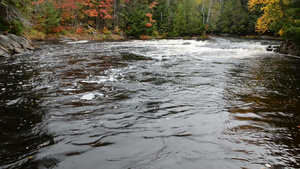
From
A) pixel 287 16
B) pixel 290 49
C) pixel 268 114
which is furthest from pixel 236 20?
pixel 268 114

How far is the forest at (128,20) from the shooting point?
15154 millimetres

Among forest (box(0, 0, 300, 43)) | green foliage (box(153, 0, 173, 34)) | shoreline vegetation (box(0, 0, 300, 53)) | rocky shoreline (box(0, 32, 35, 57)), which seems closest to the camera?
rocky shoreline (box(0, 32, 35, 57))

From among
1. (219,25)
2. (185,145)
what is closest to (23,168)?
(185,145)

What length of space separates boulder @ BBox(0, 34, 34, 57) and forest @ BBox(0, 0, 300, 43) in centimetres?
82

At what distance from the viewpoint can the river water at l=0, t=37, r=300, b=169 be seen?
3.14 meters

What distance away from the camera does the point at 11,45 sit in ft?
45.7

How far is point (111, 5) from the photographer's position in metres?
34.6

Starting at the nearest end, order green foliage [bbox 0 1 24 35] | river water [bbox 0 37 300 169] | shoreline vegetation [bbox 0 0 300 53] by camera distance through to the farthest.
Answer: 1. river water [bbox 0 37 300 169]
2. green foliage [bbox 0 1 24 35]
3. shoreline vegetation [bbox 0 0 300 53]

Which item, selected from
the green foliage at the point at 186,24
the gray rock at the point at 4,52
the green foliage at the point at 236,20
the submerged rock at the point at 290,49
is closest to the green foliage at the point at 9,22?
the gray rock at the point at 4,52

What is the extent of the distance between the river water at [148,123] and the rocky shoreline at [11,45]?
6809mm

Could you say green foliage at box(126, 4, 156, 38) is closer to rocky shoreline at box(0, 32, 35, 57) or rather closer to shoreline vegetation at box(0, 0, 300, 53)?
shoreline vegetation at box(0, 0, 300, 53)

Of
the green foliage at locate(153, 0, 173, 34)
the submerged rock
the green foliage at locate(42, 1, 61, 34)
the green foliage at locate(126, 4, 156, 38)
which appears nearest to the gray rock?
the green foliage at locate(42, 1, 61, 34)

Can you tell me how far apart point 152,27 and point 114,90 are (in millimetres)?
33744

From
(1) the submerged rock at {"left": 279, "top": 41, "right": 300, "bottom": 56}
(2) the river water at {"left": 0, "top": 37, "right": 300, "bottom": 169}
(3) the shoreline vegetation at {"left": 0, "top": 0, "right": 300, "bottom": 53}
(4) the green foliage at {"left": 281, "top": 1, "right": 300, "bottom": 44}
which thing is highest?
(3) the shoreline vegetation at {"left": 0, "top": 0, "right": 300, "bottom": 53}
